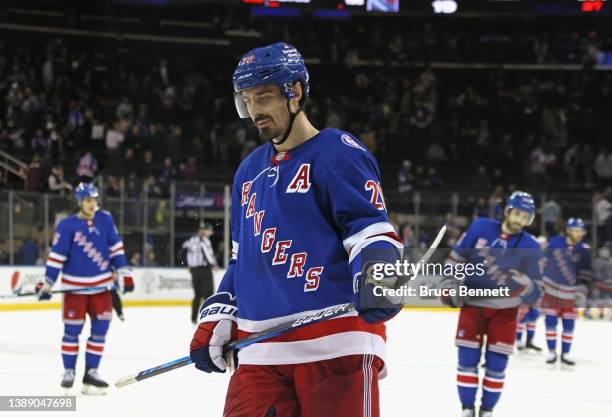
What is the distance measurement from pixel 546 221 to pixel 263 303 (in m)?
12.5

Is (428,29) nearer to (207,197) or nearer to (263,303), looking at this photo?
(207,197)

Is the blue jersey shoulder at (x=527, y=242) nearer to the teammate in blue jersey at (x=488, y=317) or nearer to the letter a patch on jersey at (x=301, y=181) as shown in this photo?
the teammate in blue jersey at (x=488, y=317)

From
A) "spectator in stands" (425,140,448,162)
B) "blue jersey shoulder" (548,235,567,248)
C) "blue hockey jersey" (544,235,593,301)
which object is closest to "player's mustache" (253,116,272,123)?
"blue hockey jersey" (544,235,593,301)

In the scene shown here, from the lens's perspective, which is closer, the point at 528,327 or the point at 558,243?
the point at 558,243

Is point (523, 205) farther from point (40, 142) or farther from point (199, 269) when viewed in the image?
point (40, 142)

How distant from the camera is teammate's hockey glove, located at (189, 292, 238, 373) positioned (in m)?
2.37

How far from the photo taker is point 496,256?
5.58 metres

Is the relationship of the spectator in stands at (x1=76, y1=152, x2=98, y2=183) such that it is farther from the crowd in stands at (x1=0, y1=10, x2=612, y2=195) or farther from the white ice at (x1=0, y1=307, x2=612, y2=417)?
the white ice at (x1=0, y1=307, x2=612, y2=417)

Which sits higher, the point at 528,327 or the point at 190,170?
the point at 190,170

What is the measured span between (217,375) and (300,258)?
523 centimetres

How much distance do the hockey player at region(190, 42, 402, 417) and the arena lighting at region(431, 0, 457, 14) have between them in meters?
14.8

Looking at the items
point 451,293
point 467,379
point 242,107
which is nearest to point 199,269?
point 467,379

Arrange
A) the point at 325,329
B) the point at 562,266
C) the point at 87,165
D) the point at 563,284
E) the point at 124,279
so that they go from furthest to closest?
the point at 87,165 < the point at 563,284 < the point at 562,266 < the point at 124,279 < the point at 325,329

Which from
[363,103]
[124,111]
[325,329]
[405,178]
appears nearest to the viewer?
[325,329]
